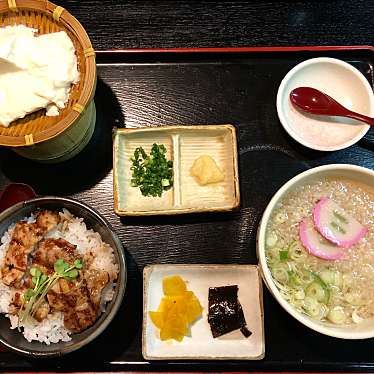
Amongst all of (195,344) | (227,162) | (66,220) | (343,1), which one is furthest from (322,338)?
(343,1)

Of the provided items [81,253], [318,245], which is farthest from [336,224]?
[81,253]

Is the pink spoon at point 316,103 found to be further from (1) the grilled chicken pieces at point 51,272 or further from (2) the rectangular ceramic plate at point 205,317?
(1) the grilled chicken pieces at point 51,272

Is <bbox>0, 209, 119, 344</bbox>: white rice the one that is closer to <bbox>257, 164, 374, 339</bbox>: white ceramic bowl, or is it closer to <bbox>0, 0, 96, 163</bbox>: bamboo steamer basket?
<bbox>0, 0, 96, 163</bbox>: bamboo steamer basket

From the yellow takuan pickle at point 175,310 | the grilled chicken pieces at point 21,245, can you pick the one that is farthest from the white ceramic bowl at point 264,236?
the grilled chicken pieces at point 21,245

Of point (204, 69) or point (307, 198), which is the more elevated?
point (204, 69)

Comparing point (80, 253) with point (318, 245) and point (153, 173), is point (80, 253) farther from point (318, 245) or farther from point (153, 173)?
point (318, 245)

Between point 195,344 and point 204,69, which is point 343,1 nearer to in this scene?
point 204,69
